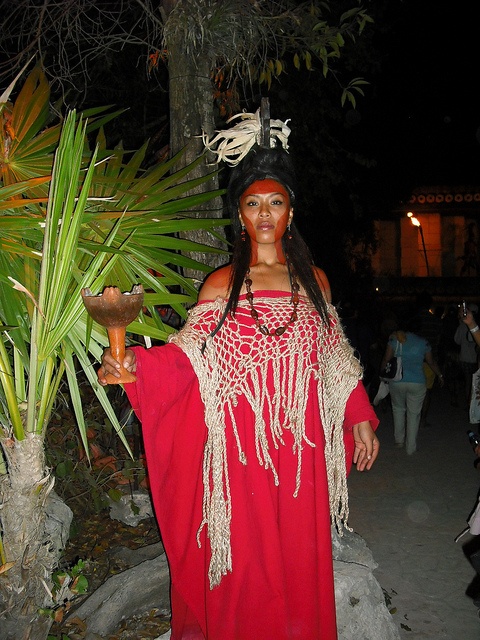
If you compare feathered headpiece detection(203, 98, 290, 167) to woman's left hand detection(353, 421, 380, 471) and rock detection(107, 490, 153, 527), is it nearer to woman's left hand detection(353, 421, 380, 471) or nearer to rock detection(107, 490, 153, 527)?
woman's left hand detection(353, 421, 380, 471)

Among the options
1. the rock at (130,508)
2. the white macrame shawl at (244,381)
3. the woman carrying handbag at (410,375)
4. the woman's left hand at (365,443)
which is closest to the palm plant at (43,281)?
the white macrame shawl at (244,381)

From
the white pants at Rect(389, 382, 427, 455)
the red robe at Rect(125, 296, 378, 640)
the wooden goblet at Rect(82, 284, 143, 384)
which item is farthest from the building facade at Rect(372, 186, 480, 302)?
the wooden goblet at Rect(82, 284, 143, 384)

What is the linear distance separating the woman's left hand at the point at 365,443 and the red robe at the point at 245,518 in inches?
1.7

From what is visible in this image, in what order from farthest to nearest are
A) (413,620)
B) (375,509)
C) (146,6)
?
(375,509) < (146,6) < (413,620)

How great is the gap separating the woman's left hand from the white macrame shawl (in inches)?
7.4

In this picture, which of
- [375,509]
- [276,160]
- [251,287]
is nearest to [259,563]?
[251,287]

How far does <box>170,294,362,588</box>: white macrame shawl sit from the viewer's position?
2457mm

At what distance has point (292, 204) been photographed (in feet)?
8.91

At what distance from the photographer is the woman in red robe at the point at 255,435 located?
8.00 feet

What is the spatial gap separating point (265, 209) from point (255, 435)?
1.00m

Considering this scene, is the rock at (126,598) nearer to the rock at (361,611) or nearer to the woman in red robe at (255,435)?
the woman in red robe at (255,435)

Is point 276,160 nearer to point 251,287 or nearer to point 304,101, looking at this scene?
point 251,287

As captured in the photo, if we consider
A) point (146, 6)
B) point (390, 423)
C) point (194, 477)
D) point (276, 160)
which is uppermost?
point (146, 6)

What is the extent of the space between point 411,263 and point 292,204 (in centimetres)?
2181
